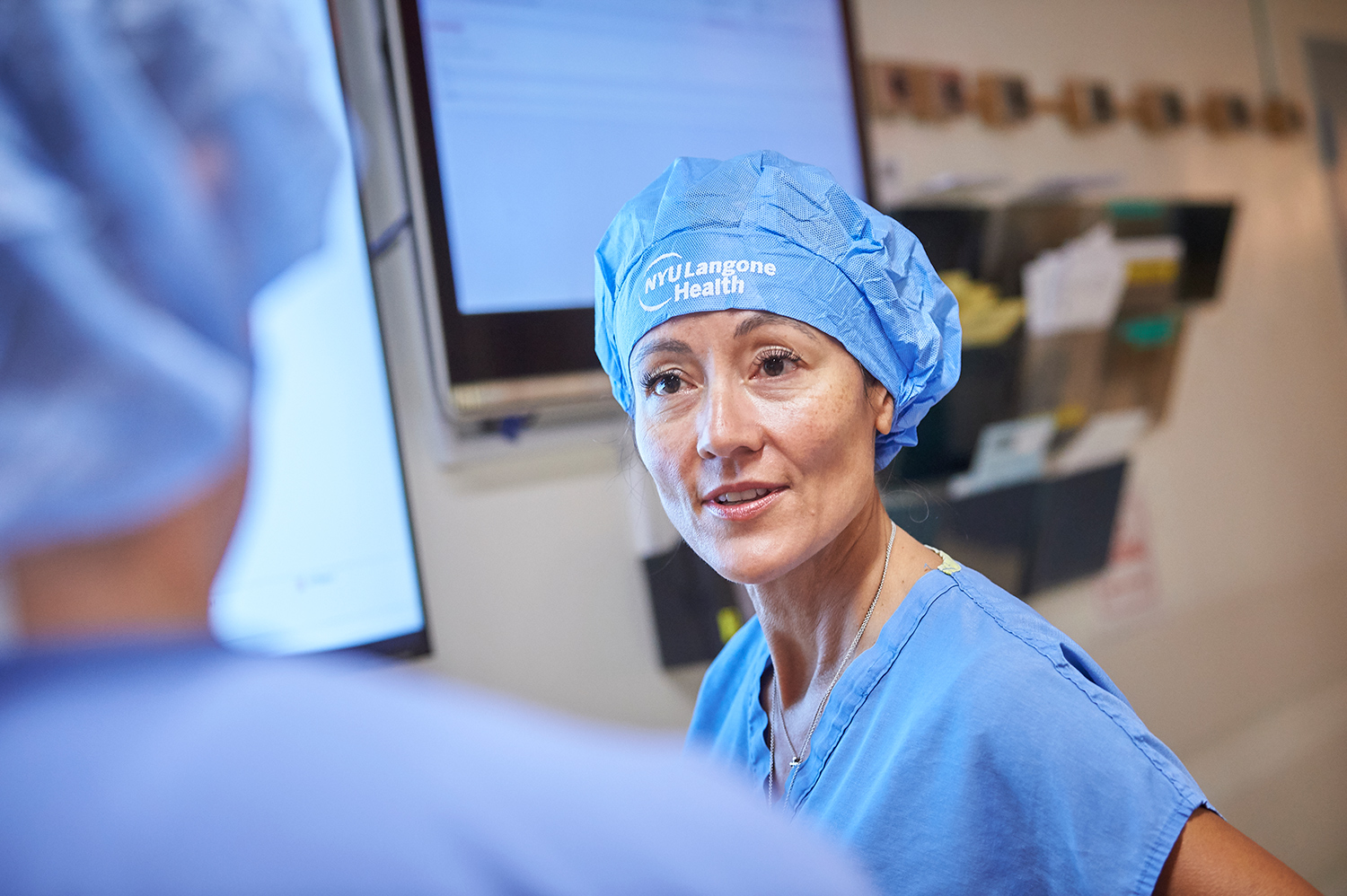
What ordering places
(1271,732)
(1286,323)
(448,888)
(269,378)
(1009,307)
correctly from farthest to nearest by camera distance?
1. (1286,323)
2. (1271,732)
3. (1009,307)
4. (269,378)
5. (448,888)

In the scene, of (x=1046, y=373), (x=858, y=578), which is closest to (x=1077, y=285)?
(x=1046, y=373)

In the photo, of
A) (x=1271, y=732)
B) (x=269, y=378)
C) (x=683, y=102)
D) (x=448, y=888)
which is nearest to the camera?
(x=448, y=888)

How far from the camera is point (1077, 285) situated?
2131 mm

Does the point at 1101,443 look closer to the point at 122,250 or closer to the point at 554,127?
the point at 554,127

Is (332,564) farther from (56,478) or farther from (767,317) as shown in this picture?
(56,478)

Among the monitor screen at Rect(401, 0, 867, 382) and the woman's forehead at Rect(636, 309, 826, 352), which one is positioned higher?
the monitor screen at Rect(401, 0, 867, 382)

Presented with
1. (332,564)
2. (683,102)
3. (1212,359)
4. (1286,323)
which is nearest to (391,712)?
(332,564)

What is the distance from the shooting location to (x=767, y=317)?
98 cm

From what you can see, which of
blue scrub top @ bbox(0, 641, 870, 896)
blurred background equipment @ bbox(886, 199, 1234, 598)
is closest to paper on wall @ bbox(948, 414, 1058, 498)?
blurred background equipment @ bbox(886, 199, 1234, 598)

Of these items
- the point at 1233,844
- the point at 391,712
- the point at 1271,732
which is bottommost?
the point at 1271,732

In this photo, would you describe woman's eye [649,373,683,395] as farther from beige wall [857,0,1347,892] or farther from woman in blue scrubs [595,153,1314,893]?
beige wall [857,0,1347,892]

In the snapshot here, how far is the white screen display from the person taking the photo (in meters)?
1.42

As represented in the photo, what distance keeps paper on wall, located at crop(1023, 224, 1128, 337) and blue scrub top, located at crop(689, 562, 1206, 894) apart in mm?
1221

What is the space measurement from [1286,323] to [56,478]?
3155 millimetres
